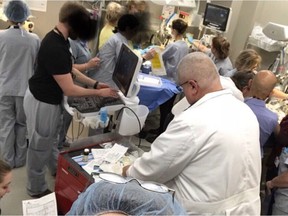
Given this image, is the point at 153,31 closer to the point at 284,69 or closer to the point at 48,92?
the point at 284,69

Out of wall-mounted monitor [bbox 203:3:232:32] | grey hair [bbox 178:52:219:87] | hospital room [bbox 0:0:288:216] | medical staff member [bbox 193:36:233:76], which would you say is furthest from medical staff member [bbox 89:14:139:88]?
wall-mounted monitor [bbox 203:3:232:32]

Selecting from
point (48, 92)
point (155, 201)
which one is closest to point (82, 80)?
point (48, 92)

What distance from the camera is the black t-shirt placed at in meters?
2.15

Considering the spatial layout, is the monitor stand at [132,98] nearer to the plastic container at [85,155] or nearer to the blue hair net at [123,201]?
the plastic container at [85,155]

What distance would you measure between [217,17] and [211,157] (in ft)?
11.7

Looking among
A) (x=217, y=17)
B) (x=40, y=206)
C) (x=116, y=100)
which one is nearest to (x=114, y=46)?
(x=116, y=100)

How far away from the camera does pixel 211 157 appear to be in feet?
4.98

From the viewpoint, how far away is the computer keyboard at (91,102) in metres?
2.39

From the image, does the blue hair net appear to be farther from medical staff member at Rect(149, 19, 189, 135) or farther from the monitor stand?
medical staff member at Rect(149, 19, 189, 135)

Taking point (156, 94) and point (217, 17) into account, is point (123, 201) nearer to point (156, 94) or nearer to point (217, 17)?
point (156, 94)

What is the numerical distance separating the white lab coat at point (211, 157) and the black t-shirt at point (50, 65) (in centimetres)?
91

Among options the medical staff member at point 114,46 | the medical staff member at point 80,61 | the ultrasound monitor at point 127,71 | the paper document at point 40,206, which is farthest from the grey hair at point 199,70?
the medical staff member at point 80,61

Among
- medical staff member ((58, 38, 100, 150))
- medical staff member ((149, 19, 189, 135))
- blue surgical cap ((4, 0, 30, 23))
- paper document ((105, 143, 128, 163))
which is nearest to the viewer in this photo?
paper document ((105, 143, 128, 163))

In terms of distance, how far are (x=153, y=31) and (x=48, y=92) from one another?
2743 mm
